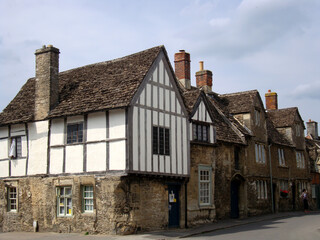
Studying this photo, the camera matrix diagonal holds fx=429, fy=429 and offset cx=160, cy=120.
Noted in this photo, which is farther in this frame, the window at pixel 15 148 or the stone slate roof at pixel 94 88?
the window at pixel 15 148

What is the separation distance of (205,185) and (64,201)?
7.72 m

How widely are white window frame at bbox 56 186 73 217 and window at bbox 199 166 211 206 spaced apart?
22.9 ft

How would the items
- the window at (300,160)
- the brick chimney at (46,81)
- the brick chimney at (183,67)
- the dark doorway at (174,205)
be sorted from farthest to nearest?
the window at (300,160)
the brick chimney at (183,67)
the brick chimney at (46,81)
the dark doorway at (174,205)

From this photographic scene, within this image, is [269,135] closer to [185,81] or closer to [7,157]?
[185,81]

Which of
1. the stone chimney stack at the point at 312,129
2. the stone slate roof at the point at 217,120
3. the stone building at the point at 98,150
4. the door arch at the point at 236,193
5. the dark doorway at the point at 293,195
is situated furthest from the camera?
the stone chimney stack at the point at 312,129

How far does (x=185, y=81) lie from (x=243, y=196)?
8357 mm

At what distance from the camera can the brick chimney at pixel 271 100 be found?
3841 cm

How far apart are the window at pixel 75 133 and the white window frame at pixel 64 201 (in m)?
2.18

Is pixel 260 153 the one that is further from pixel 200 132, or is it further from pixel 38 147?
pixel 38 147

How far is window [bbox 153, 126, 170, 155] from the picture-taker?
19516 millimetres

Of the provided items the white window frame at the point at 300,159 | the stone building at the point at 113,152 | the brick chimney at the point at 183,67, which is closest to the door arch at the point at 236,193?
the stone building at the point at 113,152

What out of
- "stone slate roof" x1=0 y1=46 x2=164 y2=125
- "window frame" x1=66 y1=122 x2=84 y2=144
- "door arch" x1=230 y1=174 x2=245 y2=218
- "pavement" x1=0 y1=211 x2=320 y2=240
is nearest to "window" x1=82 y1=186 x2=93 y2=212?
"pavement" x1=0 y1=211 x2=320 y2=240

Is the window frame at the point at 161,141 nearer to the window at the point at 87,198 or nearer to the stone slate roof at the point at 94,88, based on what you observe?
the stone slate roof at the point at 94,88

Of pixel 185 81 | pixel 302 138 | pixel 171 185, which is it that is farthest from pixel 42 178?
pixel 302 138
